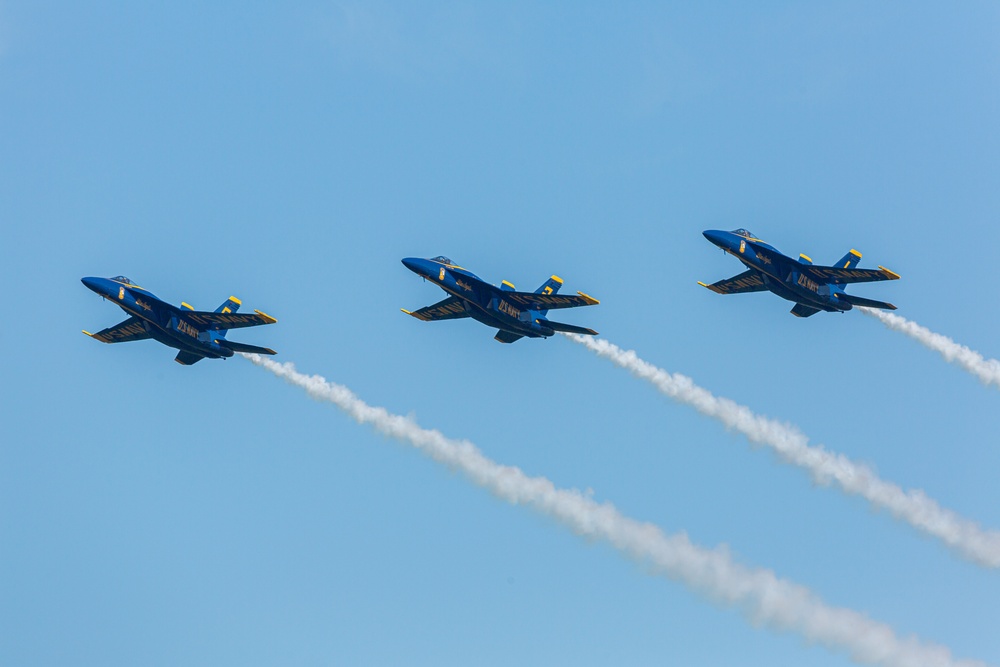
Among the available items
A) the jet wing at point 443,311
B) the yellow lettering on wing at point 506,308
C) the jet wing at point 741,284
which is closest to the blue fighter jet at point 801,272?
the jet wing at point 741,284

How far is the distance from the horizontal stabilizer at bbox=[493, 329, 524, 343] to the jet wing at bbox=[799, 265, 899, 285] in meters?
17.5

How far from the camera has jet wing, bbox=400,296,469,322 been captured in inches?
3647

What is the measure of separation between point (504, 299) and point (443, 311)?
21.8ft

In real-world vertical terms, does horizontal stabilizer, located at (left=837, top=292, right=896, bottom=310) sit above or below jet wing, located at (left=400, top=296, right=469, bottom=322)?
above

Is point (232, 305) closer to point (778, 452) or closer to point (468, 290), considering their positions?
point (468, 290)

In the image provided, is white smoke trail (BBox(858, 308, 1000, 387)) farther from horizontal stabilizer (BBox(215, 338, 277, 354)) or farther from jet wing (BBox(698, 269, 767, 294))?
horizontal stabilizer (BBox(215, 338, 277, 354))

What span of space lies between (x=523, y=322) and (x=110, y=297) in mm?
23905

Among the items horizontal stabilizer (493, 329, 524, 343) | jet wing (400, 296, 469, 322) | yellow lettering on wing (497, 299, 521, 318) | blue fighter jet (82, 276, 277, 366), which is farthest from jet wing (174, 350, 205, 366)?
yellow lettering on wing (497, 299, 521, 318)

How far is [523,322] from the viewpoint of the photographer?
290 ft

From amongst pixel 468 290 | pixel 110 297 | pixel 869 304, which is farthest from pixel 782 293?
pixel 110 297

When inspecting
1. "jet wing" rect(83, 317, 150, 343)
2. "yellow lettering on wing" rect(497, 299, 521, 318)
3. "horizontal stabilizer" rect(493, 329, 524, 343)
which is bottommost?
"jet wing" rect(83, 317, 150, 343)

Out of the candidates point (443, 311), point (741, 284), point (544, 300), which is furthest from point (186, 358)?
point (741, 284)

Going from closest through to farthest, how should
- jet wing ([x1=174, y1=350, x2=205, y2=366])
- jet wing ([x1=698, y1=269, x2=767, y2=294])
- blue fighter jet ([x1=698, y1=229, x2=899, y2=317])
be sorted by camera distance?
blue fighter jet ([x1=698, y1=229, x2=899, y2=317]) < jet wing ([x1=174, y1=350, x2=205, y2=366]) < jet wing ([x1=698, y1=269, x2=767, y2=294])

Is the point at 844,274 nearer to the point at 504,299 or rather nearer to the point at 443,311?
the point at 504,299
